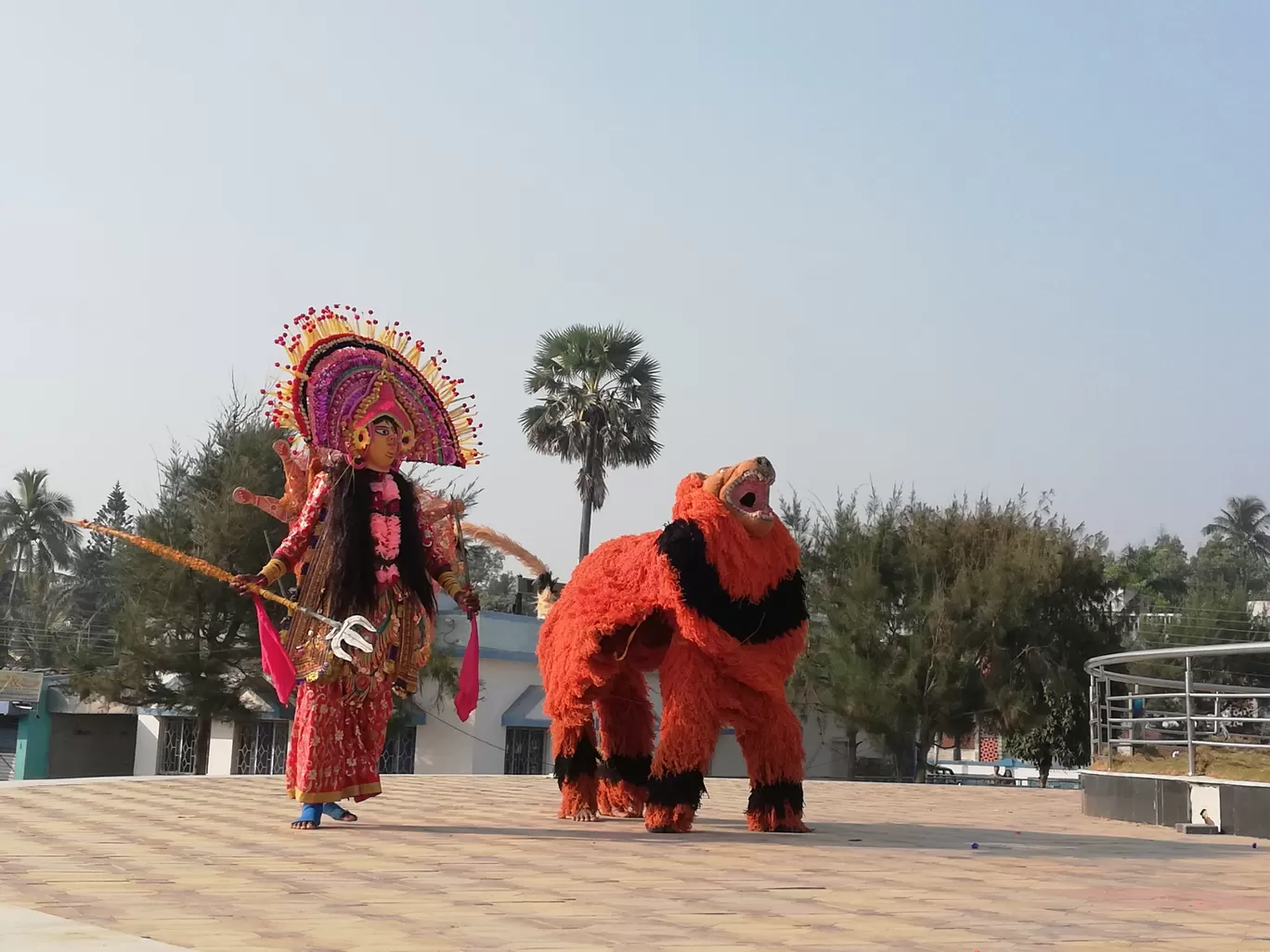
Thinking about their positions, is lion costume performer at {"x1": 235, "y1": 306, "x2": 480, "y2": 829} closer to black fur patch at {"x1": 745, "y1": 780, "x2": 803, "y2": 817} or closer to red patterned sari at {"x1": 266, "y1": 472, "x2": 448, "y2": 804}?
red patterned sari at {"x1": 266, "y1": 472, "x2": 448, "y2": 804}

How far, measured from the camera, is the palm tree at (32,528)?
58.4 meters

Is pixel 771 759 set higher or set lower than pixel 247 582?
lower

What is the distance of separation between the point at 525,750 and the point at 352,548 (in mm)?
19099

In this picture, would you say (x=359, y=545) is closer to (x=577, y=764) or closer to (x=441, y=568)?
(x=441, y=568)

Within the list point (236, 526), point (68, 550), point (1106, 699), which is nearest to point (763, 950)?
point (1106, 699)

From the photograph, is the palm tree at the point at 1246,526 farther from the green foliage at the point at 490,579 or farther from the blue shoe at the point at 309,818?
the blue shoe at the point at 309,818

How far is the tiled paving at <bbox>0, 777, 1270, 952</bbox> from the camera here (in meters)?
4.03

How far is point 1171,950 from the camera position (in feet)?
12.8

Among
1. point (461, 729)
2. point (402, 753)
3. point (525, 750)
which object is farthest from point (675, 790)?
point (402, 753)

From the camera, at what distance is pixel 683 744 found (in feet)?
24.3

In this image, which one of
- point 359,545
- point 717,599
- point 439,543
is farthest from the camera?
point 439,543

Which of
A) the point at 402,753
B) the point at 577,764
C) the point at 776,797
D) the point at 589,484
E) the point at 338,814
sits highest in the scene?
the point at 589,484

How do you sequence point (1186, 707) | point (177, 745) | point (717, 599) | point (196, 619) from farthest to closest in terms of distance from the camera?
point (177, 745) < point (196, 619) < point (1186, 707) < point (717, 599)

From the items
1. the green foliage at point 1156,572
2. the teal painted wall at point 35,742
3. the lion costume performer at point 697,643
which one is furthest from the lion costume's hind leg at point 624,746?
the green foliage at point 1156,572
